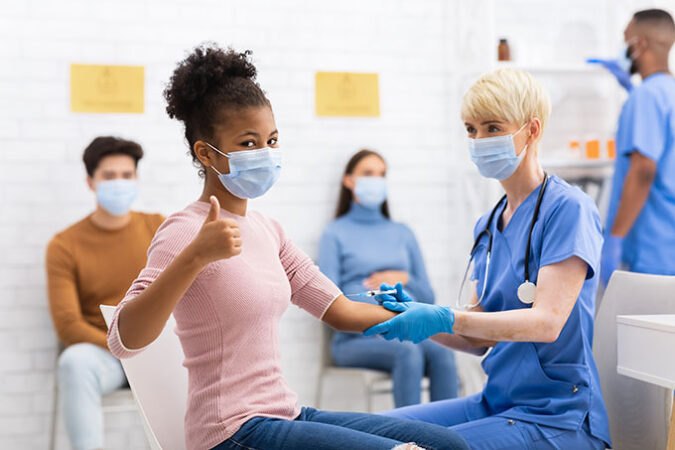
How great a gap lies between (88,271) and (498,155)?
1.97 meters

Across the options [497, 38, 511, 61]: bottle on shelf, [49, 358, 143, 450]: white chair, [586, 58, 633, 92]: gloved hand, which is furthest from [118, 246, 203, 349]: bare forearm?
[586, 58, 633, 92]: gloved hand

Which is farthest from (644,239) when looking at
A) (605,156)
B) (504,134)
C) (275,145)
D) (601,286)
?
(275,145)

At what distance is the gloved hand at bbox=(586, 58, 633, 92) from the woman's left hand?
1399 millimetres

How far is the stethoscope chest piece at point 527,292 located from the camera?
1.62 metres

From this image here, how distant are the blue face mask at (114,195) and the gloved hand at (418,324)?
181cm

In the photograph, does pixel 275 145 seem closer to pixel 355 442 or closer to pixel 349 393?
pixel 355 442

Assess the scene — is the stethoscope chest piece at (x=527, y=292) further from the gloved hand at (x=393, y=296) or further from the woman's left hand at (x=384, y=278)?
Result: the woman's left hand at (x=384, y=278)

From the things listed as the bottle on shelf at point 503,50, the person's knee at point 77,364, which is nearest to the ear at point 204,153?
the person's knee at point 77,364

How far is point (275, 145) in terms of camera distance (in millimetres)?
1612

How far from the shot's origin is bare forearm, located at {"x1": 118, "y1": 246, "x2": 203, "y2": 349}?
4.14 feet

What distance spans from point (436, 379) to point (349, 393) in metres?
0.58

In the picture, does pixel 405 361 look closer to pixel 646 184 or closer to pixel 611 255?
pixel 611 255

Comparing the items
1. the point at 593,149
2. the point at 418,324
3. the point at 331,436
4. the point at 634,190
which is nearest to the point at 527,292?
the point at 418,324

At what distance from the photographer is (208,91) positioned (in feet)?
5.01
